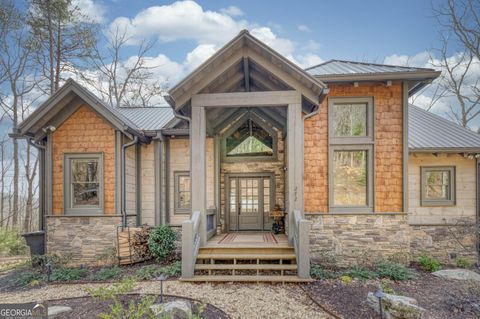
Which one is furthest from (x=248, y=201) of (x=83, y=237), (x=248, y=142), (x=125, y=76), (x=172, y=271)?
(x=125, y=76)

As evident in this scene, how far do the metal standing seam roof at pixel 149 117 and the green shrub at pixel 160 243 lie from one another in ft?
10.2

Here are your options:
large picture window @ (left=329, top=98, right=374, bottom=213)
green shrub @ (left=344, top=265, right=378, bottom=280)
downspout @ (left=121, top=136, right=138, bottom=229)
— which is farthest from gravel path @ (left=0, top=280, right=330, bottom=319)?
large picture window @ (left=329, top=98, right=374, bottom=213)

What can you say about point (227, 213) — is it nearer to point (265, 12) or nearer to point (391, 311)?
point (391, 311)

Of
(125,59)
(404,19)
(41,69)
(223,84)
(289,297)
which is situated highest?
(404,19)

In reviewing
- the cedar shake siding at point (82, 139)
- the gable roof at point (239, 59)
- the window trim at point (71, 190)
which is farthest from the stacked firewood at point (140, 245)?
the gable roof at point (239, 59)

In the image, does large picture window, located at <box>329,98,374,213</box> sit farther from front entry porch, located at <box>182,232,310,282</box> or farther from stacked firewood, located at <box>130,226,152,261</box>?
stacked firewood, located at <box>130,226,152,261</box>

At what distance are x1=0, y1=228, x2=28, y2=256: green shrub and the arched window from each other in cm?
803

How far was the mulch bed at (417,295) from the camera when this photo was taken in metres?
4.29

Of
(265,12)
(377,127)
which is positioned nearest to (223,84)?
(377,127)

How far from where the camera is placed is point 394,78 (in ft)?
21.7

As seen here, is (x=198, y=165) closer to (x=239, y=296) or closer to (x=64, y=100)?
(x=239, y=296)

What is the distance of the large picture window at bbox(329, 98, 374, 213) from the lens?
695 cm

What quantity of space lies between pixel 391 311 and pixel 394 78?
5085 mm

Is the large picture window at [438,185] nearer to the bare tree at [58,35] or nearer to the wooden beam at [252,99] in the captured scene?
the wooden beam at [252,99]
